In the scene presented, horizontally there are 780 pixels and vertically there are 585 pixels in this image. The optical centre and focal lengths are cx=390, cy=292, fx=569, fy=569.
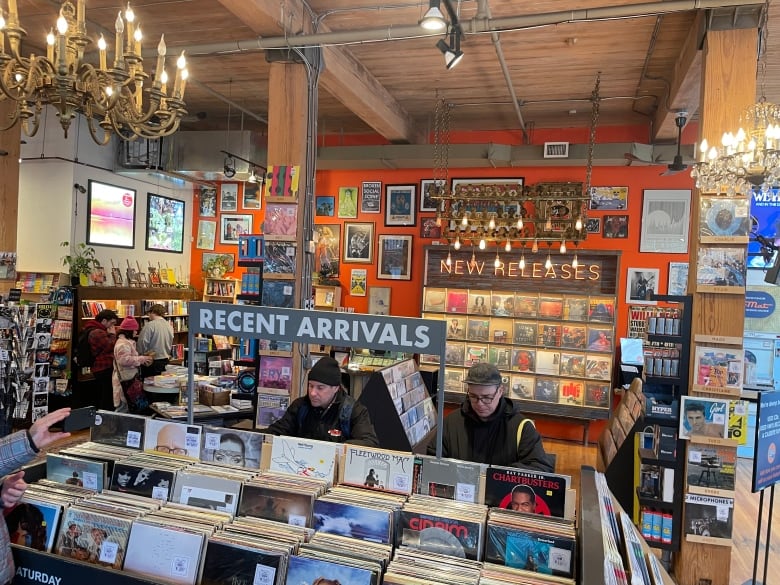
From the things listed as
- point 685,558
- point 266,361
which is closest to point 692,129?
point 685,558

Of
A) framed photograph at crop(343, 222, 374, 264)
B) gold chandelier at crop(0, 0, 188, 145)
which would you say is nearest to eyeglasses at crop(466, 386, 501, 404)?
gold chandelier at crop(0, 0, 188, 145)

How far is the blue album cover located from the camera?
1678 mm

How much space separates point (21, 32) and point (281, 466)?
2.40 m

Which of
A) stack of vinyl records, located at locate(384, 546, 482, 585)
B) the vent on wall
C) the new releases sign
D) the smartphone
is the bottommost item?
stack of vinyl records, located at locate(384, 546, 482, 585)

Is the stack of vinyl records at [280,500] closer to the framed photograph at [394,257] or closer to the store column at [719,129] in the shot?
the store column at [719,129]

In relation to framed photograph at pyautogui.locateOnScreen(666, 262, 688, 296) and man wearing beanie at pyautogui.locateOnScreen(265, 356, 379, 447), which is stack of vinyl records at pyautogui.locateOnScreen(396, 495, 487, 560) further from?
framed photograph at pyautogui.locateOnScreen(666, 262, 688, 296)

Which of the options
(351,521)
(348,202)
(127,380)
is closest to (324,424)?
(351,521)

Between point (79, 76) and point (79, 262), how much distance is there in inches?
245

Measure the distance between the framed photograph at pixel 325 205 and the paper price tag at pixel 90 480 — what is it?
7836 millimetres

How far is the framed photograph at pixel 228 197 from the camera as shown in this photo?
35.0ft

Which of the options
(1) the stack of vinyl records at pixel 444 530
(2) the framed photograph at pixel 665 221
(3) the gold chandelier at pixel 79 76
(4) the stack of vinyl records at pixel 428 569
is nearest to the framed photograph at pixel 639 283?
(2) the framed photograph at pixel 665 221

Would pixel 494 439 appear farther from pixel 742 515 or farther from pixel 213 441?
pixel 742 515

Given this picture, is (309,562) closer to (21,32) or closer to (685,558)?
(21,32)

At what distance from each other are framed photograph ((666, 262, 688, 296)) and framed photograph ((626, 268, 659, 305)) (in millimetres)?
179
